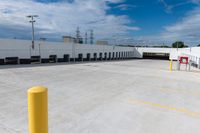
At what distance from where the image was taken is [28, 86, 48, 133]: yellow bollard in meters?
1.69

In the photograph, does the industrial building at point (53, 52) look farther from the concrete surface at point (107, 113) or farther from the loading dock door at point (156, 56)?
the loading dock door at point (156, 56)

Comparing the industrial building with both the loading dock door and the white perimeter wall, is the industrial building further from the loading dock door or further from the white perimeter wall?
the loading dock door

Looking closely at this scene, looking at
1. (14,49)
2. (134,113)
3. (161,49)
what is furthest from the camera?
(161,49)

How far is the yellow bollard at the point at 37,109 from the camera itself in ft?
5.55

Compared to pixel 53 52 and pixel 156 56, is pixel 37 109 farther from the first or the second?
pixel 156 56

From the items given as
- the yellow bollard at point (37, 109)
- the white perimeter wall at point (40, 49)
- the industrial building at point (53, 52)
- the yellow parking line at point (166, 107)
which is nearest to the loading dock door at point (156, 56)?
the industrial building at point (53, 52)

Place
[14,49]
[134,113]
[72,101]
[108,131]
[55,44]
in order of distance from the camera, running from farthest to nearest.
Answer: [55,44] → [14,49] → [72,101] → [134,113] → [108,131]

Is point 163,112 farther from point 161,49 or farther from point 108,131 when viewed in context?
point 161,49

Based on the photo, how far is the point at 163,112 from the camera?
14.8ft

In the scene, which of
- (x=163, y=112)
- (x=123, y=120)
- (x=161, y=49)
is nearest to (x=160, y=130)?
(x=123, y=120)

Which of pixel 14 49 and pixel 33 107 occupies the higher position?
pixel 14 49

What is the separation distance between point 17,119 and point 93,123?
2.03 m

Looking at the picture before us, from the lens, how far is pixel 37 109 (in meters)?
1.72

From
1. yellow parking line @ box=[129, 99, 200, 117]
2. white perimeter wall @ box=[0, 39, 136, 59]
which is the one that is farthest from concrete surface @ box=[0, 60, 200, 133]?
white perimeter wall @ box=[0, 39, 136, 59]
